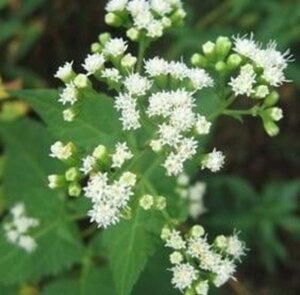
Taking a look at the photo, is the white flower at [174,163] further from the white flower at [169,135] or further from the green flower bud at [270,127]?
the green flower bud at [270,127]

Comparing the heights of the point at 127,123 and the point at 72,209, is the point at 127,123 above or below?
above

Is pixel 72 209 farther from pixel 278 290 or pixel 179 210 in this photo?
pixel 278 290

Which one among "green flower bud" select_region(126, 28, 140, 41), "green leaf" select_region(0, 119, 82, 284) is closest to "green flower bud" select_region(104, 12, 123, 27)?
"green flower bud" select_region(126, 28, 140, 41)

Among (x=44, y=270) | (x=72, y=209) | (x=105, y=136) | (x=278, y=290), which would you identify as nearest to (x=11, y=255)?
(x=44, y=270)

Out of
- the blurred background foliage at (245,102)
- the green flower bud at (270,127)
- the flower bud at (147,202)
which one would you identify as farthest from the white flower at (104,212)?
the blurred background foliage at (245,102)

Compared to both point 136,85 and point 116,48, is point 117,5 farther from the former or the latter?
point 136,85
